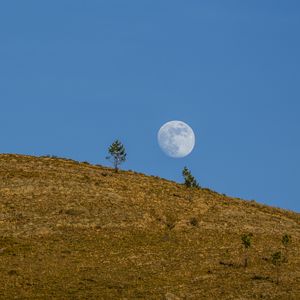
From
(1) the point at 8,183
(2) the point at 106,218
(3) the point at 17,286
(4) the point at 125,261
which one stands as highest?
(1) the point at 8,183

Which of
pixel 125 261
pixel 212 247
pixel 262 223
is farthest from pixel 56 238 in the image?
pixel 262 223

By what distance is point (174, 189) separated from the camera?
346ft

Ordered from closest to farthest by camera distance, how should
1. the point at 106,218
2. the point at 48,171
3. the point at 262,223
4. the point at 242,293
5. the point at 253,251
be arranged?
the point at 242,293 < the point at 253,251 < the point at 106,218 < the point at 262,223 < the point at 48,171

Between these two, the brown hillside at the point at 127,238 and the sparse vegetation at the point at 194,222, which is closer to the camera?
the brown hillside at the point at 127,238

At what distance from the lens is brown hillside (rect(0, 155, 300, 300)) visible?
56.8 meters

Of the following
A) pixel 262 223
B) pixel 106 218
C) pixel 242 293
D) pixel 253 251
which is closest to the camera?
pixel 242 293

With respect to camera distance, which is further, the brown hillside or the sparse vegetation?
the sparse vegetation

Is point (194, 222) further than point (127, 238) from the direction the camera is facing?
Yes

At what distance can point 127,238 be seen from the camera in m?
75.1

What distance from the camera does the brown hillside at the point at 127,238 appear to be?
56.8 m

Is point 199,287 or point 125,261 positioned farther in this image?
point 125,261

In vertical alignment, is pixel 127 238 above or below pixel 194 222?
below

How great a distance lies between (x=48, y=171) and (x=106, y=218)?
2308 cm

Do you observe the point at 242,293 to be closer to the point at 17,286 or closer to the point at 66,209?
the point at 17,286
